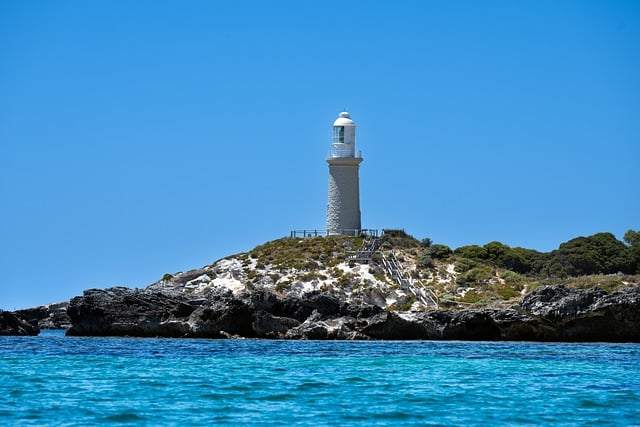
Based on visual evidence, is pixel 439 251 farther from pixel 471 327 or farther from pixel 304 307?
pixel 471 327

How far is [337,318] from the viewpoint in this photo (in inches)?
2287

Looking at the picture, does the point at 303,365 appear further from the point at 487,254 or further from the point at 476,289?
the point at 487,254

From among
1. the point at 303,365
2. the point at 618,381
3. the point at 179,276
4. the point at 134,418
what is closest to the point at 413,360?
the point at 303,365

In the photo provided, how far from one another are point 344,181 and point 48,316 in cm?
2653

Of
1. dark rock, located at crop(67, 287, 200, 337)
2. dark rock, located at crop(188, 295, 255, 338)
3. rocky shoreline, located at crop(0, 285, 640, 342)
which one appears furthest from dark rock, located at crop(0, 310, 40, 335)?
dark rock, located at crop(188, 295, 255, 338)

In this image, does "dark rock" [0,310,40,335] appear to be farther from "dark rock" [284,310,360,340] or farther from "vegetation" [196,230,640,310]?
"vegetation" [196,230,640,310]

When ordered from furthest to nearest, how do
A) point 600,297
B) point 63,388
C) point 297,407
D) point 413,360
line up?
point 600,297
point 413,360
point 63,388
point 297,407

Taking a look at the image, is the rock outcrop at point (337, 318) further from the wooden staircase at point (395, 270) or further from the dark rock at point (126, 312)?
the wooden staircase at point (395, 270)

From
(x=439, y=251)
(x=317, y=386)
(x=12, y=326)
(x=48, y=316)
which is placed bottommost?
(x=317, y=386)

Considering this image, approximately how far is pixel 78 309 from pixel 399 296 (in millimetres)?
21973

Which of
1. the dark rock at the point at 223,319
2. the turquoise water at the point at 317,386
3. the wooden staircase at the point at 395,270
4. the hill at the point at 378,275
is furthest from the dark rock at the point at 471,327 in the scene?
the wooden staircase at the point at 395,270

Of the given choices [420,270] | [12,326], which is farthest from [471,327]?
[12,326]

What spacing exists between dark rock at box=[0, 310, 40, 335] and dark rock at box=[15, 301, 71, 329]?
20.6 meters

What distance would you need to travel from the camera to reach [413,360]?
131 ft
